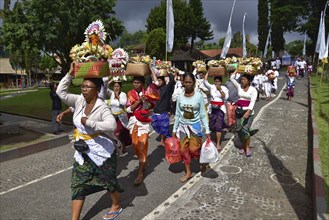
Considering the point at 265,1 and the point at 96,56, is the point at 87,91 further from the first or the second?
the point at 265,1

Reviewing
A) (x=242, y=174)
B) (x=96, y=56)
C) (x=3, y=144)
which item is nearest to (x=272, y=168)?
(x=242, y=174)

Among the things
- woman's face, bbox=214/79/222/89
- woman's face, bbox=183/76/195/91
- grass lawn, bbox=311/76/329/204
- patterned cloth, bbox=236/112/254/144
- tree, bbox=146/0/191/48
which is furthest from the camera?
tree, bbox=146/0/191/48

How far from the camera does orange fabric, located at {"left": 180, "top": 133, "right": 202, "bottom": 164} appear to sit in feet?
18.5

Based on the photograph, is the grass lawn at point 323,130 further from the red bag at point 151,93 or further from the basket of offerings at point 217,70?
the red bag at point 151,93

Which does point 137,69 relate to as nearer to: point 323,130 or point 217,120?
point 217,120

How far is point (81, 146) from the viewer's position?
362 centimetres

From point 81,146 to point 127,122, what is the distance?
2.85 m

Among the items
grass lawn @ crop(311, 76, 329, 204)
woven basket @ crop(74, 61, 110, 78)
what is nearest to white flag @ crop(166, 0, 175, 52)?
grass lawn @ crop(311, 76, 329, 204)

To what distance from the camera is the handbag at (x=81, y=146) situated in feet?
11.9

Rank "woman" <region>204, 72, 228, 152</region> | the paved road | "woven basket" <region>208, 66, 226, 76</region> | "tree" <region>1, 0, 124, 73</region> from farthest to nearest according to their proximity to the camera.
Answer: "tree" <region>1, 0, 124, 73</region>, "woman" <region>204, 72, 228, 152</region>, "woven basket" <region>208, 66, 226, 76</region>, the paved road

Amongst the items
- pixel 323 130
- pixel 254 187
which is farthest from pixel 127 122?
pixel 323 130

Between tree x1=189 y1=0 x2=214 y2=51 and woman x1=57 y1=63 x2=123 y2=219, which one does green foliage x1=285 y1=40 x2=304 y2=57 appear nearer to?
tree x1=189 y1=0 x2=214 y2=51

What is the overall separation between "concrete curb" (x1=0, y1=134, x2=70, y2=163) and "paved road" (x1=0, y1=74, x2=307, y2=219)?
21 centimetres

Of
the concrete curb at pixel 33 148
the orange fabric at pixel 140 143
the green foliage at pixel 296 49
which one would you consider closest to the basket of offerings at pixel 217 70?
the orange fabric at pixel 140 143
